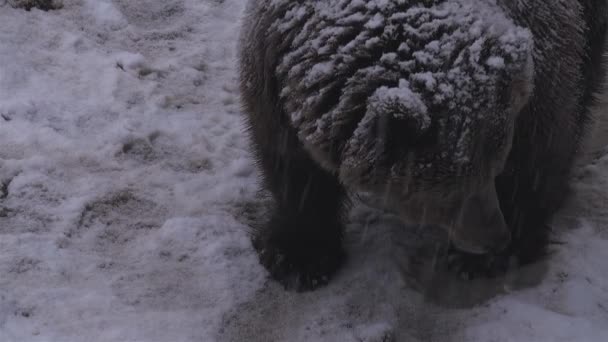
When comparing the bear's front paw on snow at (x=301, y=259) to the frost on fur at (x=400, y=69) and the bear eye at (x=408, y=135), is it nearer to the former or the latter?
the frost on fur at (x=400, y=69)

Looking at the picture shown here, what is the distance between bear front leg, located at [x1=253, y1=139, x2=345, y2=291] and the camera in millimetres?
3189

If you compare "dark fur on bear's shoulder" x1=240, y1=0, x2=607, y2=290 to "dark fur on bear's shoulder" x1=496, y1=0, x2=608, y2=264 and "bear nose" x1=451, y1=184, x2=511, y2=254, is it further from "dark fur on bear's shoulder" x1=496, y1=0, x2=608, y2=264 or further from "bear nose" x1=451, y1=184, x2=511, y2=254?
"bear nose" x1=451, y1=184, x2=511, y2=254

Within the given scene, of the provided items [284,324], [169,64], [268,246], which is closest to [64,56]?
[169,64]

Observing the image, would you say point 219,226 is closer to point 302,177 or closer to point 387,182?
point 302,177

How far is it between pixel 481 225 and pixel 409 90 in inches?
39.7

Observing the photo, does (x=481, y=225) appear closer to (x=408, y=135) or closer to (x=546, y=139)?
(x=546, y=139)

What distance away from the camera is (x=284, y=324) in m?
3.18

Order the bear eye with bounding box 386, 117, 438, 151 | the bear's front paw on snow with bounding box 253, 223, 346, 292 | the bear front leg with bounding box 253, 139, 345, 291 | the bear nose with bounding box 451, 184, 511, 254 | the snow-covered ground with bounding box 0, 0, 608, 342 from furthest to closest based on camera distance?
the bear's front paw on snow with bounding box 253, 223, 346, 292 < the bear front leg with bounding box 253, 139, 345, 291 < the snow-covered ground with bounding box 0, 0, 608, 342 < the bear nose with bounding box 451, 184, 511, 254 < the bear eye with bounding box 386, 117, 438, 151

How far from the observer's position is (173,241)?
358 cm

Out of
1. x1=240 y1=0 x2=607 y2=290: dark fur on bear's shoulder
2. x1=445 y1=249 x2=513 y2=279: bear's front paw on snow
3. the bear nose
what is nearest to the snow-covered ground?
x1=445 y1=249 x2=513 y2=279: bear's front paw on snow

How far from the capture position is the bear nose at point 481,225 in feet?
9.12

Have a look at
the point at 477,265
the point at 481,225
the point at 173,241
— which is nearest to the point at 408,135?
the point at 481,225

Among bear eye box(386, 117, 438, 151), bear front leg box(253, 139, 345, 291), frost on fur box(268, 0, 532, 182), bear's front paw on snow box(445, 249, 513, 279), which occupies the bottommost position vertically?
bear's front paw on snow box(445, 249, 513, 279)

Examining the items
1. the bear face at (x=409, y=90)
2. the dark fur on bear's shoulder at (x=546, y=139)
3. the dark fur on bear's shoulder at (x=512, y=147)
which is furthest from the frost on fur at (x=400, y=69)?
the dark fur on bear's shoulder at (x=546, y=139)
